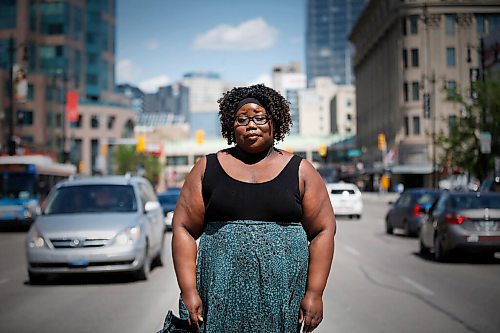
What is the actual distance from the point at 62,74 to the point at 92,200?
75.6 meters

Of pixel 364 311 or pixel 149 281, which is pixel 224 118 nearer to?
pixel 364 311

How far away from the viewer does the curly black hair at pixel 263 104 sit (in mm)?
4289

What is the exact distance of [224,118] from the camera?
14.5 feet

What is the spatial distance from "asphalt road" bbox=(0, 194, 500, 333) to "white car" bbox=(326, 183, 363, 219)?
17724mm

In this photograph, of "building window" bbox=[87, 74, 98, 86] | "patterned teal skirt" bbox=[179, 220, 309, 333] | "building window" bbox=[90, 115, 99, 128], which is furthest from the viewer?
"building window" bbox=[90, 115, 99, 128]

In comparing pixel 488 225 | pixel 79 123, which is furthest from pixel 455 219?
pixel 79 123

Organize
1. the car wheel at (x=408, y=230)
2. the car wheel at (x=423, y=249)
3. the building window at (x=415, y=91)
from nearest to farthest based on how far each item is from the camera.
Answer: the car wheel at (x=423, y=249) < the car wheel at (x=408, y=230) < the building window at (x=415, y=91)

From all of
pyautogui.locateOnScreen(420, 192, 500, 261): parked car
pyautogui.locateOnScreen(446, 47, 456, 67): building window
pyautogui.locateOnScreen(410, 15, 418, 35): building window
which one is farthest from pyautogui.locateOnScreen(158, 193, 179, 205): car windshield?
pyautogui.locateOnScreen(410, 15, 418, 35): building window

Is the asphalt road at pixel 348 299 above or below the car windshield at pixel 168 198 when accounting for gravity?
below

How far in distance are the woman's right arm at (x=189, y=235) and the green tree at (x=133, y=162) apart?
320 feet

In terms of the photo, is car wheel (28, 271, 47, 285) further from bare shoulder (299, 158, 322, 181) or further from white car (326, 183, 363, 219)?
white car (326, 183, 363, 219)

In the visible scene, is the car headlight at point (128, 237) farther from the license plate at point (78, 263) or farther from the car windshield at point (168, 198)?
the car windshield at point (168, 198)

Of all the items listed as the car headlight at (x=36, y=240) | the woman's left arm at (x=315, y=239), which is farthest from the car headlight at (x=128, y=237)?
the woman's left arm at (x=315, y=239)

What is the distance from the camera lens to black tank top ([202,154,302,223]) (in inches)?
156
